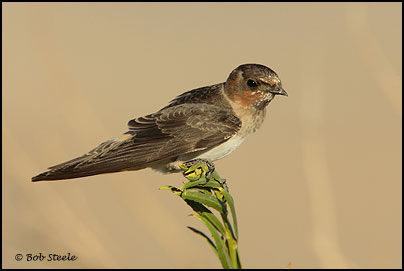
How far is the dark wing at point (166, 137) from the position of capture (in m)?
4.95

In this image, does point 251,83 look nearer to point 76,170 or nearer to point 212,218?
point 76,170

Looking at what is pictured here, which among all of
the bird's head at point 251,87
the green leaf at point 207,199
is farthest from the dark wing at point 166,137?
the green leaf at point 207,199

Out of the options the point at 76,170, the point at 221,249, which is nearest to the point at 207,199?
the point at 221,249

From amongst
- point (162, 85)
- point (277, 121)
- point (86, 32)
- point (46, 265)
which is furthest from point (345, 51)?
point (46, 265)

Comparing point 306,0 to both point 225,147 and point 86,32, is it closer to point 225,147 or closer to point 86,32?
point 86,32

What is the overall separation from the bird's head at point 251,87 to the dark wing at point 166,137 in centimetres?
20

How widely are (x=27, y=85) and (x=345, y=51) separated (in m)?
6.89

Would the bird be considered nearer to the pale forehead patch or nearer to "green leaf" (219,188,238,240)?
the pale forehead patch

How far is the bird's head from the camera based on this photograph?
5770 millimetres

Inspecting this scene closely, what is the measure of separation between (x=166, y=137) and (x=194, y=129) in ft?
0.75

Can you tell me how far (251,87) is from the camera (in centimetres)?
587

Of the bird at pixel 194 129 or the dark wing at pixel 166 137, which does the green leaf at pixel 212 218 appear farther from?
the dark wing at pixel 166 137

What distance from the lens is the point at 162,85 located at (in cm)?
1625
